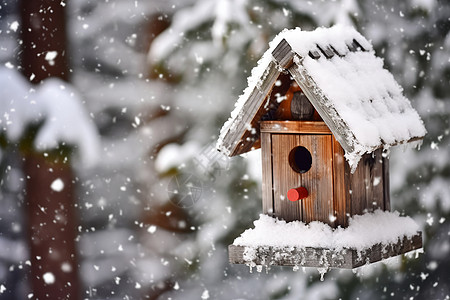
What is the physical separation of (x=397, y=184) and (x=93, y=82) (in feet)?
7.36

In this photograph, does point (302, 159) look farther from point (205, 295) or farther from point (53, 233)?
point (53, 233)

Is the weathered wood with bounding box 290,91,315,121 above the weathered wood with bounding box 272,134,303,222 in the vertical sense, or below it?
above

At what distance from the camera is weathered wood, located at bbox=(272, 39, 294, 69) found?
297cm

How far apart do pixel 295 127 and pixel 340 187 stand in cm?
29

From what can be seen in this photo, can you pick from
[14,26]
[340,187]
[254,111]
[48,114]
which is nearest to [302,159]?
[340,187]

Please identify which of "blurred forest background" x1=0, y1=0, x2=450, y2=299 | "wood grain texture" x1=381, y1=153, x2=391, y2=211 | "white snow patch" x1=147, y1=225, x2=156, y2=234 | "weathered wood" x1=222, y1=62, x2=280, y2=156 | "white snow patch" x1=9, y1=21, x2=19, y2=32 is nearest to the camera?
"weathered wood" x1=222, y1=62, x2=280, y2=156

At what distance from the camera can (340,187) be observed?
3.17 metres

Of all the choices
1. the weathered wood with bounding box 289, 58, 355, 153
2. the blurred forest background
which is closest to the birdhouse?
the weathered wood with bounding box 289, 58, 355, 153

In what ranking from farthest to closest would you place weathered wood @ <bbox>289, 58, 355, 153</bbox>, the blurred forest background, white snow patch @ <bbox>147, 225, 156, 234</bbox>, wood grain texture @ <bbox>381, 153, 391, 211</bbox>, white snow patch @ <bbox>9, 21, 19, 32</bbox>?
white snow patch @ <bbox>9, 21, 19, 32</bbox> < white snow patch @ <bbox>147, 225, 156, 234</bbox> < the blurred forest background < wood grain texture @ <bbox>381, 153, 391, 211</bbox> < weathered wood @ <bbox>289, 58, 355, 153</bbox>

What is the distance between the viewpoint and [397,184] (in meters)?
5.85

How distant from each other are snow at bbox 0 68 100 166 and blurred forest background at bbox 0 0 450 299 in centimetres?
1

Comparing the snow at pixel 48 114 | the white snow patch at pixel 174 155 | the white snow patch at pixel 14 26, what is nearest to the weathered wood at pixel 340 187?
the white snow patch at pixel 174 155

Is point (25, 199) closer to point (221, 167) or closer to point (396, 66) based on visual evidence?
point (221, 167)

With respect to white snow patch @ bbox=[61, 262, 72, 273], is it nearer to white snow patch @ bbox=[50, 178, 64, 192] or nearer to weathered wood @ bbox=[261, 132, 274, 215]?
white snow patch @ bbox=[50, 178, 64, 192]
